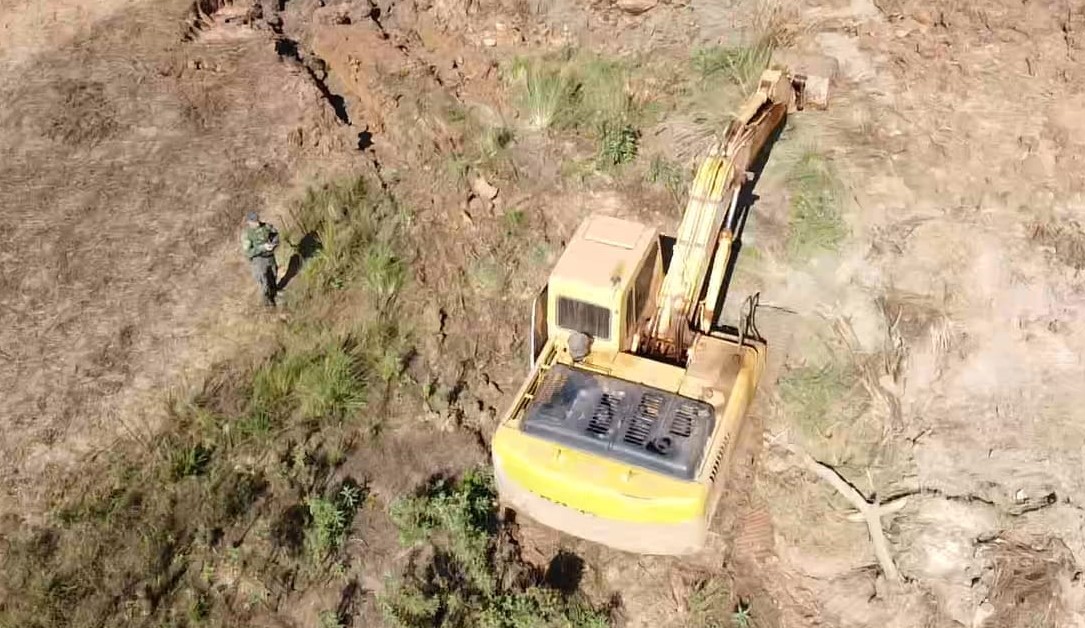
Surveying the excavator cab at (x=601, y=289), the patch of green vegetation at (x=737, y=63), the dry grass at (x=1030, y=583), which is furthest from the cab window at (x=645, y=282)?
the patch of green vegetation at (x=737, y=63)

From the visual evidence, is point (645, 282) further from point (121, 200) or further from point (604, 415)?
point (121, 200)

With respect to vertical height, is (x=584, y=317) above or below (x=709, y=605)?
above

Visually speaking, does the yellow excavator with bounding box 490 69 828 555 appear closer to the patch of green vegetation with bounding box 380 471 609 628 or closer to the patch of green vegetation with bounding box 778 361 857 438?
the patch of green vegetation with bounding box 380 471 609 628

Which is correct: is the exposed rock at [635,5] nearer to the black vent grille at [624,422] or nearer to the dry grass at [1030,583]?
the black vent grille at [624,422]

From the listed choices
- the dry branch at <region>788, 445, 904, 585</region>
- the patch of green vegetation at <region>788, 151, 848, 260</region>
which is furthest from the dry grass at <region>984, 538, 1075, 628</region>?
the patch of green vegetation at <region>788, 151, 848, 260</region>

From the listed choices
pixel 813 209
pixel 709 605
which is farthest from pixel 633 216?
pixel 709 605

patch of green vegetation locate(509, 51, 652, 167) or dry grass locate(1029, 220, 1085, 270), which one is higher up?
patch of green vegetation locate(509, 51, 652, 167)

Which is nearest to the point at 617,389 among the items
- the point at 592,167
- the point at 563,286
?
the point at 563,286
